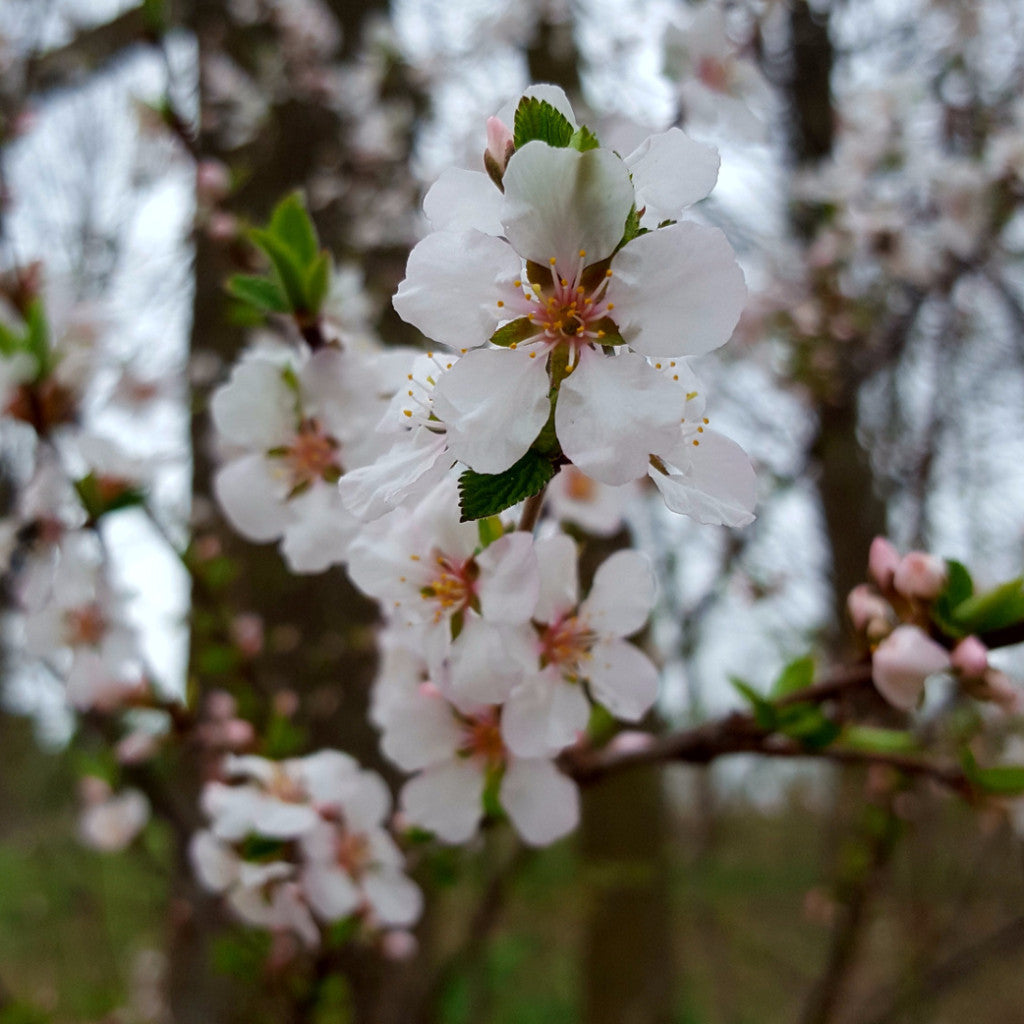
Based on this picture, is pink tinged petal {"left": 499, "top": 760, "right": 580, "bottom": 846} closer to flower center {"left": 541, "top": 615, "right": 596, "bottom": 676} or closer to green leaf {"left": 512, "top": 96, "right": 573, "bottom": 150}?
flower center {"left": 541, "top": 615, "right": 596, "bottom": 676}

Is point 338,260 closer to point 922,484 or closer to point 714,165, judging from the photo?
point 922,484

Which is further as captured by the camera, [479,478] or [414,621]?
[414,621]

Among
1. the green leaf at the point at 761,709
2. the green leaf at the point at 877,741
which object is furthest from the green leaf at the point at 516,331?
the green leaf at the point at 877,741

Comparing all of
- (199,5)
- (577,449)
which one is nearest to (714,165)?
(577,449)

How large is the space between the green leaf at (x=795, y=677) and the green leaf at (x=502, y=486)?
0.44 metres

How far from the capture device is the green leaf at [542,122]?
544 millimetres

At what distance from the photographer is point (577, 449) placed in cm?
51

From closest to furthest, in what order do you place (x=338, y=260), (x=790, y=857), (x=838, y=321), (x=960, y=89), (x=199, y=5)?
(x=838, y=321) → (x=960, y=89) → (x=338, y=260) → (x=199, y=5) → (x=790, y=857)

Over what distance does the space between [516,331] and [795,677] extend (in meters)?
0.50

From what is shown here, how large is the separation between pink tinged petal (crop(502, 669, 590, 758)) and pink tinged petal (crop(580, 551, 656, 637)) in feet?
0.29

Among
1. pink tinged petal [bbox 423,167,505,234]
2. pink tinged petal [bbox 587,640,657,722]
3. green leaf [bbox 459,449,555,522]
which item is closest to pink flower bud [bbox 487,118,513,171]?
pink tinged petal [bbox 423,167,505,234]

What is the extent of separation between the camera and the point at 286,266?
2.59 ft

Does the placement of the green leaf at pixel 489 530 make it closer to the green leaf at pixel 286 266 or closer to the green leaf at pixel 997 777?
the green leaf at pixel 286 266

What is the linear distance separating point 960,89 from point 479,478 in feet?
10.4
